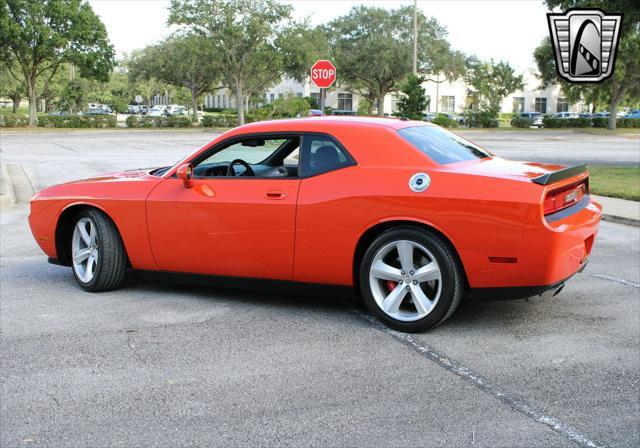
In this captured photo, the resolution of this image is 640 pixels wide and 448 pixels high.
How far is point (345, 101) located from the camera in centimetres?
9394

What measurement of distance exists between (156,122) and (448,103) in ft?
163

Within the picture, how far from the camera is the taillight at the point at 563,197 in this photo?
5.10 metres

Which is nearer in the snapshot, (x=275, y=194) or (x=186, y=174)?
(x=275, y=194)

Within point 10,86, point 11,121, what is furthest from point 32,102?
point 10,86

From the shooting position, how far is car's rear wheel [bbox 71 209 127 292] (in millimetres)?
6430

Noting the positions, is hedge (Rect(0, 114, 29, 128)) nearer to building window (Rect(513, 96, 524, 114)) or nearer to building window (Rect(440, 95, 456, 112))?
building window (Rect(440, 95, 456, 112))

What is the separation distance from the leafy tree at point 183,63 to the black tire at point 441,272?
51768 mm

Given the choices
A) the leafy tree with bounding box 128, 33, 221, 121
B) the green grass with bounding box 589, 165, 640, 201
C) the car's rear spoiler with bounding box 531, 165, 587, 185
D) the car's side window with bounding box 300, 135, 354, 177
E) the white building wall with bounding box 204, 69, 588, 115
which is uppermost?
the leafy tree with bounding box 128, 33, 221, 121

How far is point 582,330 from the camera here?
5457 millimetres

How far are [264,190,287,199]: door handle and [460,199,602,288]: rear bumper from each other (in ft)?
4.68

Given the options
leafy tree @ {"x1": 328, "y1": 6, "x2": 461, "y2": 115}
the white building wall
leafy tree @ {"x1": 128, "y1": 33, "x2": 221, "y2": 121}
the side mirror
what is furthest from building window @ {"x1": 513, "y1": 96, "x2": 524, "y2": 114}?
the side mirror

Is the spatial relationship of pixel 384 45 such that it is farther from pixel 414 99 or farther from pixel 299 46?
pixel 414 99

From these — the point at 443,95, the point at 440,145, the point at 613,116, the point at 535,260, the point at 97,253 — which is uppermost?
the point at 443,95

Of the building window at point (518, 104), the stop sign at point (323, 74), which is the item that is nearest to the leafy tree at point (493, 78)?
the building window at point (518, 104)
